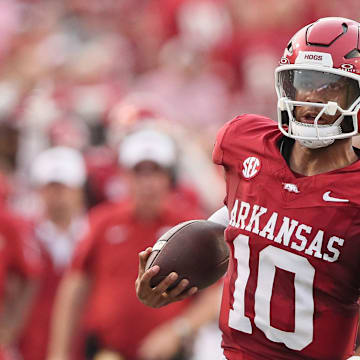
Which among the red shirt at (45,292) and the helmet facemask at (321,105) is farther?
the red shirt at (45,292)

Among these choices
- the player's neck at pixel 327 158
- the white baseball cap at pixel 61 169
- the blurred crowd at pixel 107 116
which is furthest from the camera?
the white baseball cap at pixel 61 169

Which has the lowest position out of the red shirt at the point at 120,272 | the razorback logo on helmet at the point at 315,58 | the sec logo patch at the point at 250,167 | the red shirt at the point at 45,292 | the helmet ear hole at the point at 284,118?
the red shirt at the point at 45,292

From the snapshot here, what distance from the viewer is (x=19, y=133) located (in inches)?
311

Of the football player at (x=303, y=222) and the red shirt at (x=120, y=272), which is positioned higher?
the football player at (x=303, y=222)

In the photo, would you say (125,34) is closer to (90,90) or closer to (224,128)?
(90,90)

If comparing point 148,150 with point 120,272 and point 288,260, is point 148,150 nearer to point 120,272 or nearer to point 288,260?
point 120,272

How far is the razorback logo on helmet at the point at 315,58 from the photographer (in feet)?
11.3

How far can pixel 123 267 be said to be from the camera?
5.75 meters

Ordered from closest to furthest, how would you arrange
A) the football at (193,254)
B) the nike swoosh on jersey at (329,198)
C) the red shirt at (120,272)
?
1. the nike swoosh on jersey at (329,198)
2. the football at (193,254)
3. the red shirt at (120,272)

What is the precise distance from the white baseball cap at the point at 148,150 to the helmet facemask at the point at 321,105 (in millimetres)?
2332

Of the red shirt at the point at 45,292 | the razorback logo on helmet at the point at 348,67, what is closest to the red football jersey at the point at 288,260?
the razorback logo on helmet at the point at 348,67

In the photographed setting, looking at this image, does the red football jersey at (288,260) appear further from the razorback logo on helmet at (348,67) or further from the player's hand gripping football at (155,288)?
the razorback logo on helmet at (348,67)

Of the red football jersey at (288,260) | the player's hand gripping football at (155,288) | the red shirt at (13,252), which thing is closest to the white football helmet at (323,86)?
the red football jersey at (288,260)

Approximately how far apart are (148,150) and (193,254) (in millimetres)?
2153
